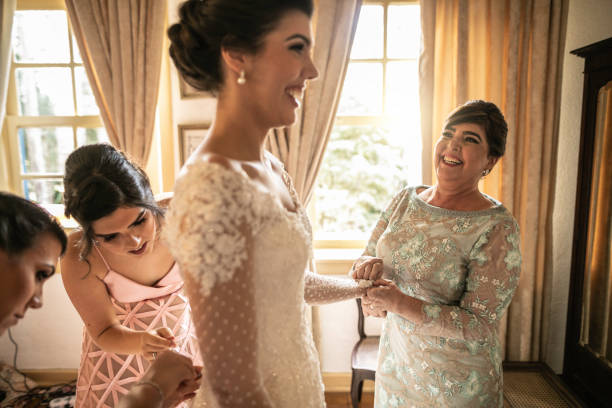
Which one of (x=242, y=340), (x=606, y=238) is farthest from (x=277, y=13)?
(x=606, y=238)

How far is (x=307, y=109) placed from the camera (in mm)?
2451

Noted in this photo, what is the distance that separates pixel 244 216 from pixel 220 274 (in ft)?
0.37

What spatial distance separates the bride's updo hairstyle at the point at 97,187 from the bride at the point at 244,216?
521 millimetres

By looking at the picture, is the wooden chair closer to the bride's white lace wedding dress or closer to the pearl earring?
the bride's white lace wedding dress

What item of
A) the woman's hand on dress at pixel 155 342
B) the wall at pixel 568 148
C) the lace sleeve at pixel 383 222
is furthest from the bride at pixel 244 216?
the wall at pixel 568 148

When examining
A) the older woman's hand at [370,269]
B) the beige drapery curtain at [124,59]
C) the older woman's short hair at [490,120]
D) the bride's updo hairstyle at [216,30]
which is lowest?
the older woman's hand at [370,269]

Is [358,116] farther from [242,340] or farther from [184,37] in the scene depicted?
[242,340]

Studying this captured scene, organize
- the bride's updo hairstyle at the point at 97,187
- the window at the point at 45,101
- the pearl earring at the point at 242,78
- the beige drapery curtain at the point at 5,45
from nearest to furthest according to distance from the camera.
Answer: the pearl earring at the point at 242,78 < the bride's updo hairstyle at the point at 97,187 < the beige drapery curtain at the point at 5,45 < the window at the point at 45,101

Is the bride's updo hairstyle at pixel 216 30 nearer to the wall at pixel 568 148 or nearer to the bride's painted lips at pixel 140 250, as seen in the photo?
the bride's painted lips at pixel 140 250

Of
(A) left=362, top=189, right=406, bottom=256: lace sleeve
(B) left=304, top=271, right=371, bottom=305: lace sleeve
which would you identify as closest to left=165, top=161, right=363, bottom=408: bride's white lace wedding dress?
(B) left=304, top=271, right=371, bottom=305: lace sleeve

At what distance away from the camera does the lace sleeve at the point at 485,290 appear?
1.23 m

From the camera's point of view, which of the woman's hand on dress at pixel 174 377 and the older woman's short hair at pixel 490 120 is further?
the older woman's short hair at pixel 490 120

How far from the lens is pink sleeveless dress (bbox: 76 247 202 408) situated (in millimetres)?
1303

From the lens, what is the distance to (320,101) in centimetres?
245
